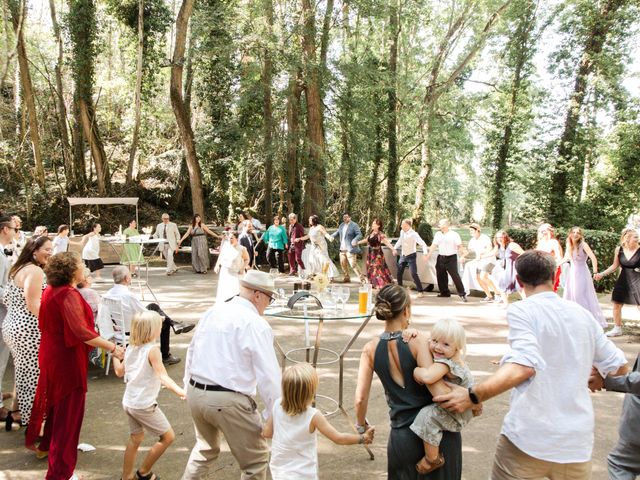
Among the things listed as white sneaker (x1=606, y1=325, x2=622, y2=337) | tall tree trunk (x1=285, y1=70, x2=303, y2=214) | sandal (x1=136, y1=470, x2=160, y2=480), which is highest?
tall tree trunk (x1=285, y1=70, x2=303, y2=214)

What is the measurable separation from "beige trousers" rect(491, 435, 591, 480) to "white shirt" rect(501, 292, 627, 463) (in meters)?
0.04

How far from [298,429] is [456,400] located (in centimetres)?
80

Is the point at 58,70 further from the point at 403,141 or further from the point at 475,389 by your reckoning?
the point at 475,389

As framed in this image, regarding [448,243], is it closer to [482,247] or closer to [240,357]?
[482,247]

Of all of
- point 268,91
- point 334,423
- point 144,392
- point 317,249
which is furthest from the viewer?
point 268,91

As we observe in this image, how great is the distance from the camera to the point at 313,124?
15.5 metres

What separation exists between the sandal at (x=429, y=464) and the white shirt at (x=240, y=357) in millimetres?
790

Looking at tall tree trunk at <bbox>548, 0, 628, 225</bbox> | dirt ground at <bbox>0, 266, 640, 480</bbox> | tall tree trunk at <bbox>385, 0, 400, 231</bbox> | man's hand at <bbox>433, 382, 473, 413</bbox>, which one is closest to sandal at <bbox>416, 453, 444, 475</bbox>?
man's hand at <bbox>433, 382, 473, 413</bbox>

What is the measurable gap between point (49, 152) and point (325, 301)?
1019 inches

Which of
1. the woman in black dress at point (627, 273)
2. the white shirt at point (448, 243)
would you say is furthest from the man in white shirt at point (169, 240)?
the woman in black dress at point (627, 273)

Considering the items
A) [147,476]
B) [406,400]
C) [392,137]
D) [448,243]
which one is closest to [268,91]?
[392,137]

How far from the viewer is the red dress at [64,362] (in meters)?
3.21

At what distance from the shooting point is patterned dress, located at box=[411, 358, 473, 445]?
2.22 m

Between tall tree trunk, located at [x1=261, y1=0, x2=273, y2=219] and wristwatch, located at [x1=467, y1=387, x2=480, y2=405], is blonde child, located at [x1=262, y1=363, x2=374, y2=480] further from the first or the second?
tall tree trunk, located at [x1=261, y1=0, x2=273, y2=219]
